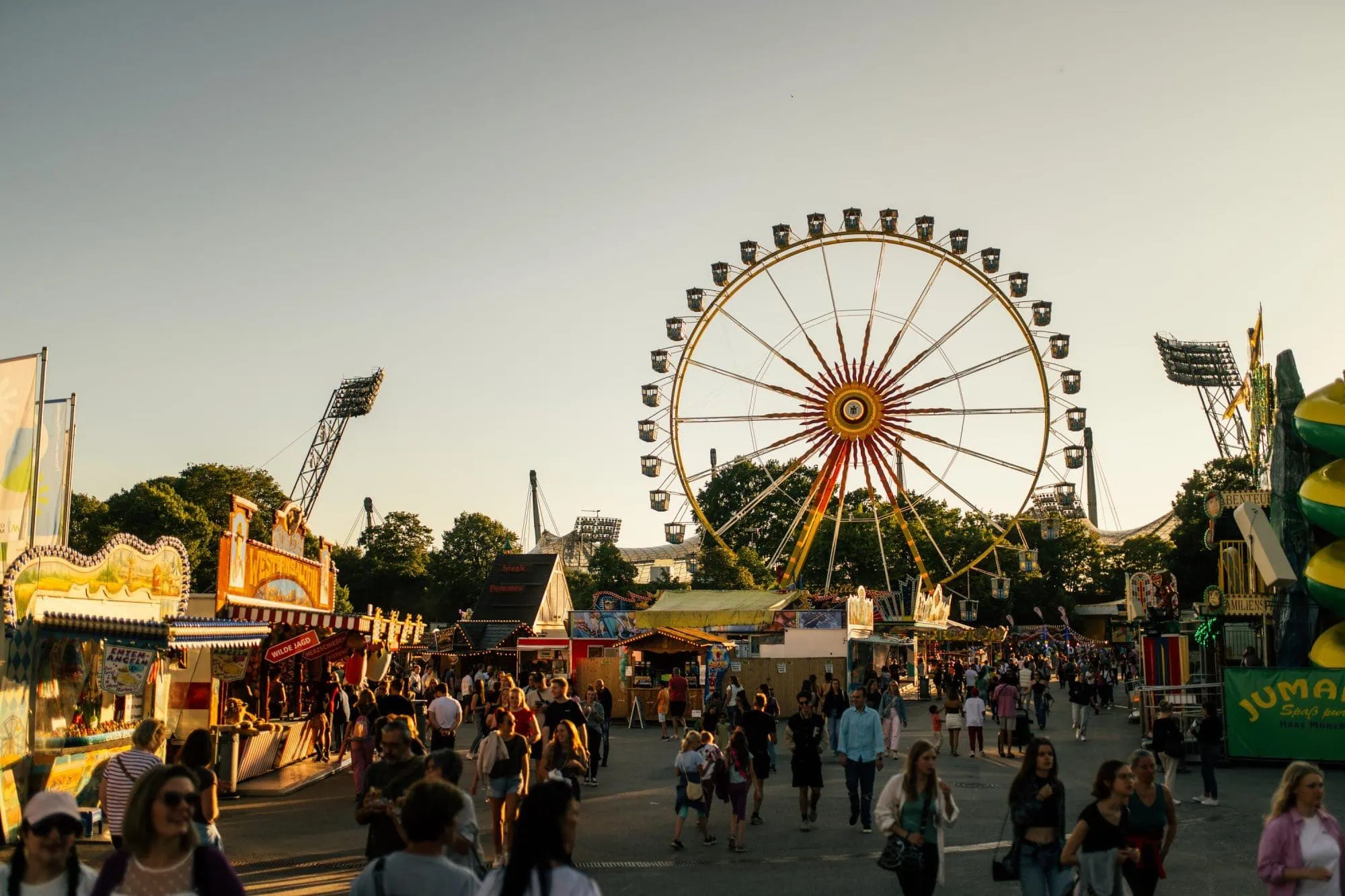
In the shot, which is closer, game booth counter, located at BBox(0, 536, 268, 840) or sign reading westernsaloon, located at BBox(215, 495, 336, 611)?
game booth counter, located at BBox(0, 536, 268, 840)

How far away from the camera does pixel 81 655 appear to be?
13.7 m

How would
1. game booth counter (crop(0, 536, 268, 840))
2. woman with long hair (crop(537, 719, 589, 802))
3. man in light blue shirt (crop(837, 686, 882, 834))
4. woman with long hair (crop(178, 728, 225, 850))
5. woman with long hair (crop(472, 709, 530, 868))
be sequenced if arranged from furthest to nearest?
1. man in light blue shirt (crop(837, 686, 882, 834))
2. game booth counter (crop(0, 536, 268, 840))
3. woman with long hair (crop(537, 719, 589, 802))
4. woman with long hair (crop(472, 709, 530, 868))
5. woman with long hair (crop(178, 728, 225, 850))

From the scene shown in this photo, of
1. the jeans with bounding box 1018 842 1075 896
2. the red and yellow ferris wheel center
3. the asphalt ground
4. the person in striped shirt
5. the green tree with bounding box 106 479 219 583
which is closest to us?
the jeans with bounding box 1018 842 1075 896

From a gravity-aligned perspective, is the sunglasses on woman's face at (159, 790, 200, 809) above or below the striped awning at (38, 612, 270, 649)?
below

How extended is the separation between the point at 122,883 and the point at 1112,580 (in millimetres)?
91672

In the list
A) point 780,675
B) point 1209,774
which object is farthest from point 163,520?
point 1209,774

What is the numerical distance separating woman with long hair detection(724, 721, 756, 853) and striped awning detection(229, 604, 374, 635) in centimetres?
823

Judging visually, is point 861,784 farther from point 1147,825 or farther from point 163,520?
point 163,520

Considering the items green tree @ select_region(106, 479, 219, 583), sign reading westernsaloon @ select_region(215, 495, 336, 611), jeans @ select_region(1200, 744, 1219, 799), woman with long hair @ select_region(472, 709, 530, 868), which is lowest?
jeans @ select_region(1200, 744, 1219, 799)

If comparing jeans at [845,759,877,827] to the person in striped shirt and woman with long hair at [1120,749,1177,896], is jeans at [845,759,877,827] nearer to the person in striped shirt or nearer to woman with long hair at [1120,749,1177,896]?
woman with long hair at [1120,749,1177,896]

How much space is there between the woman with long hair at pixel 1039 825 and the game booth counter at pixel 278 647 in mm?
11828

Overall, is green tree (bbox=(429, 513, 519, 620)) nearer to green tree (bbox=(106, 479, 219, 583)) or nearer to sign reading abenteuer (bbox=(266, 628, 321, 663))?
green tree (bbox=(106, 479, 219, 583))

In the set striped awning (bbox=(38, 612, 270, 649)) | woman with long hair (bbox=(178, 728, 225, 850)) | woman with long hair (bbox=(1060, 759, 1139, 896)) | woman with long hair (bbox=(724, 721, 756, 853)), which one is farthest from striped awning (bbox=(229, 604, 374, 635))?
woman with long hair (bbox=(1060, 759, 1139, 896))

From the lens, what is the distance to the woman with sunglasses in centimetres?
443
